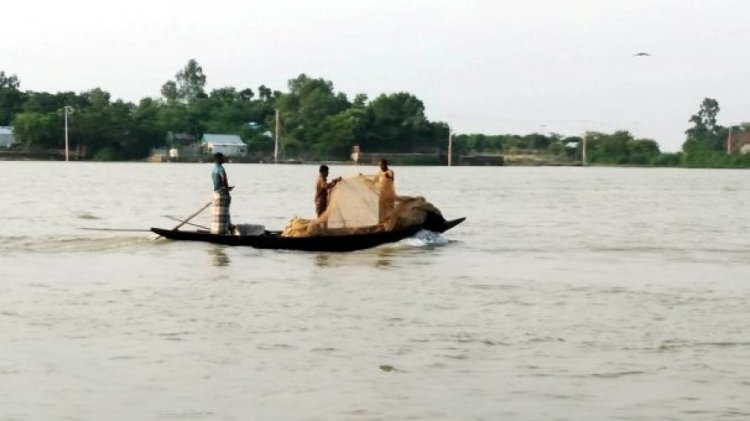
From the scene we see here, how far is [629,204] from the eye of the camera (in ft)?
151

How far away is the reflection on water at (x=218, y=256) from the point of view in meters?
19.0

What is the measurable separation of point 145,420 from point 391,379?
2239 mm

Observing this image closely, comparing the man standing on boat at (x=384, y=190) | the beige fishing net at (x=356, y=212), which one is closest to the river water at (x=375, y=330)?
the beige fishing net at (x=356, y=212)

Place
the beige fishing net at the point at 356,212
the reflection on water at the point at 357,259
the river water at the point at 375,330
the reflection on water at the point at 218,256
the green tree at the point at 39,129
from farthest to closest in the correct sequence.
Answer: the green tree at the point at 39,129, the beige fishing net at the point at 356,212, the reflection on water at the point at 218,256, the reflection on water at the point at 357,259, the river water at the point at 375,330

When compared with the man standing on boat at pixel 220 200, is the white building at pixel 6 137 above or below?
above

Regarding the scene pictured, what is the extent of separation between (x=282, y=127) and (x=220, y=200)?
9343cm

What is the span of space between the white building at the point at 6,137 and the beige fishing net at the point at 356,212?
93.9 m

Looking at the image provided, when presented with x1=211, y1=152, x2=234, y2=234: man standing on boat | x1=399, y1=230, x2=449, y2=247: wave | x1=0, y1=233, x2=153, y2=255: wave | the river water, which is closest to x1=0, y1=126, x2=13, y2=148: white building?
the river water

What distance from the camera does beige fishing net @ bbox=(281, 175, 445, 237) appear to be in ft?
64.6

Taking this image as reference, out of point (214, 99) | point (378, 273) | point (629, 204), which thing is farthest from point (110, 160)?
point (378, 273)

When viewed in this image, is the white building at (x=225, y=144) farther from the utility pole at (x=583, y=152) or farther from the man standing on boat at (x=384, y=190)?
the man standing on boat at (x=384, y=190)

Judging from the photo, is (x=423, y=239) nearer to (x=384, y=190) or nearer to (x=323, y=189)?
(x=384, y=190)

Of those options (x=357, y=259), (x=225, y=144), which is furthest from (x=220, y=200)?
(x=225, y=144)

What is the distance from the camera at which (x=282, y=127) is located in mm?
112375
